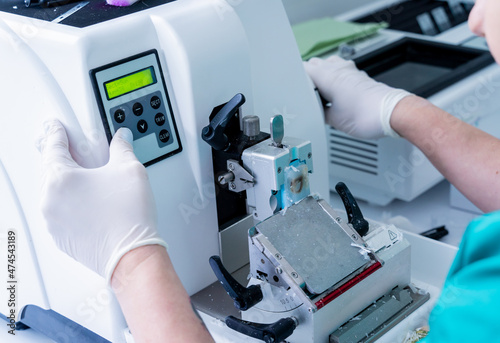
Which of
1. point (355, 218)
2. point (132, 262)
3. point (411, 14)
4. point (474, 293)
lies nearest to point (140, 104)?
point (132, 262)

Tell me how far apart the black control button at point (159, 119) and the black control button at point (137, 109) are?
0.10 ft

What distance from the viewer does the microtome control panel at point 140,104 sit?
38.9 inches

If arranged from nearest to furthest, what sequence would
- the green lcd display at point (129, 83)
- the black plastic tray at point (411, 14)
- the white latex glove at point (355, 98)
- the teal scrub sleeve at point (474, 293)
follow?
the teal scrub sleeve at point (474, 293) < the green lcd display at point (129, 83) < the white latex glove at point (355, 98) < the black plastic tray at point (411, 14)

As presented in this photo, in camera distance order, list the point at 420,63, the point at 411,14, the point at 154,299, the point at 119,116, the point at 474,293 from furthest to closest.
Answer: the point at 411,14
the point at 420,63
the point at 119,116
the point at 154,299
the point at 474,293

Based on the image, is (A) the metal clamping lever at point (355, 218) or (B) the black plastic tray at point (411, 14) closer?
(A) the metal clamping lever at point (355, 218)

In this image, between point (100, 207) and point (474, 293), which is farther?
point (100, 207)

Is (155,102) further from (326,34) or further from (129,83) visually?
(326,34)

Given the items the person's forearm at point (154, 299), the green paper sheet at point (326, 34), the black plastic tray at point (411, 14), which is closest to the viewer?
the person's forearm at point (154, 299)

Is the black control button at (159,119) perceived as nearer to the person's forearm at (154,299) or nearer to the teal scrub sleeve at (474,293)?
the person's forearm at (154,299)

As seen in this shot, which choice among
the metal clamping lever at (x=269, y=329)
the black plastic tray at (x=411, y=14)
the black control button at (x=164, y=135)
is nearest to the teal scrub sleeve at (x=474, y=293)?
the metal clamping lever at (x=269, y=329)

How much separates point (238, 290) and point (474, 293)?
1.18ft

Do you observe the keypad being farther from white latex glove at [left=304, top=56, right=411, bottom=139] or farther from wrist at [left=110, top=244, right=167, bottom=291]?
white latex glove at [left=304, top=56, right=411, bottom=139]

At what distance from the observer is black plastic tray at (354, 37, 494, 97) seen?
1762 millimetres

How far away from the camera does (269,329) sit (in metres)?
0.93
